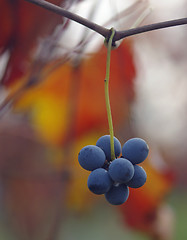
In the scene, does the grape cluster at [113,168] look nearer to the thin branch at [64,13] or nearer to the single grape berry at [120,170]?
the single grape berry at [120,170]

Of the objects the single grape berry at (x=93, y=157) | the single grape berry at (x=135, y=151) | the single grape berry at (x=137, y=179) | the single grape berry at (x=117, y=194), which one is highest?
the single grape berry at (x=135, y=151)

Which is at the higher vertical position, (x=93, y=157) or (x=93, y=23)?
(x=93, y=23)

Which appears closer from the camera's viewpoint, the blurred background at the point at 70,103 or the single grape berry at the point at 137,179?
the single grape berry at the point at 137,179

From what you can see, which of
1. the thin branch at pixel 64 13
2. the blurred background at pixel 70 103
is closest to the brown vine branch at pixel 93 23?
the thin branch at pixel 64 13

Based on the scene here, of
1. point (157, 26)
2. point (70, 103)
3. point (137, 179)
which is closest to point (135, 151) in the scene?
point (137, 179)

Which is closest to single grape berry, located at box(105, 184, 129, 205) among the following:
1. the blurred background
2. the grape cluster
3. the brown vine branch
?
the grape cluster

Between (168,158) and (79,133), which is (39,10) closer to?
(79,133)

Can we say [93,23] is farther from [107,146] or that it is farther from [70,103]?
[70,103]

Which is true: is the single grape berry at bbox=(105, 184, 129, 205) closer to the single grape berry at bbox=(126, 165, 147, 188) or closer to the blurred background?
the single grape berry at bbox=(126, 165, 147, 188)
